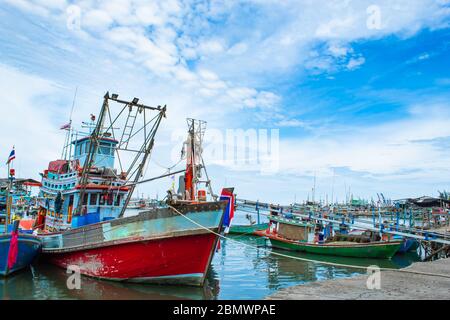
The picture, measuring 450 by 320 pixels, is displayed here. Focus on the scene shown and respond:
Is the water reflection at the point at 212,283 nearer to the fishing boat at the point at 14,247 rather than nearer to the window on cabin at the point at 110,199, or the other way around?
the fishing boat at the point at 14,247

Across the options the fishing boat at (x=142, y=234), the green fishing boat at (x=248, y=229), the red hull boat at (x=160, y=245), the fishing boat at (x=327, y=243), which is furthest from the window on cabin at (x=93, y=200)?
the green fishing boat at (x=248, y=229)

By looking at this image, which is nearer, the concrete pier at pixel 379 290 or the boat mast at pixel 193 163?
the concrete pier at pixel 379 290

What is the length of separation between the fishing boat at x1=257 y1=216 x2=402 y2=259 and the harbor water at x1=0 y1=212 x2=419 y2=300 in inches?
31.0

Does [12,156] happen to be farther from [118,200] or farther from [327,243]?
[327,243]

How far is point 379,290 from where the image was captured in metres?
7.33

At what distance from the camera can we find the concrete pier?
6609mm

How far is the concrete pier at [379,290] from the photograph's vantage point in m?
6.61

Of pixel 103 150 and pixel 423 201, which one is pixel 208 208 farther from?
pixel 423 201

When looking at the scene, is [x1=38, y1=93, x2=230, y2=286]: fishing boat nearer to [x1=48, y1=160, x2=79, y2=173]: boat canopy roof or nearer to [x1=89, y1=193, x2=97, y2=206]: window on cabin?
[x1=89, y1=193, x2=97, y2=206]: window on cabin

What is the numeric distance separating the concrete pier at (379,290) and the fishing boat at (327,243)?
13.8m

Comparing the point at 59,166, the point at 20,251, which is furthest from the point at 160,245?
the point at 59,166

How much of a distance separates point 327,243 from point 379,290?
17665mm
